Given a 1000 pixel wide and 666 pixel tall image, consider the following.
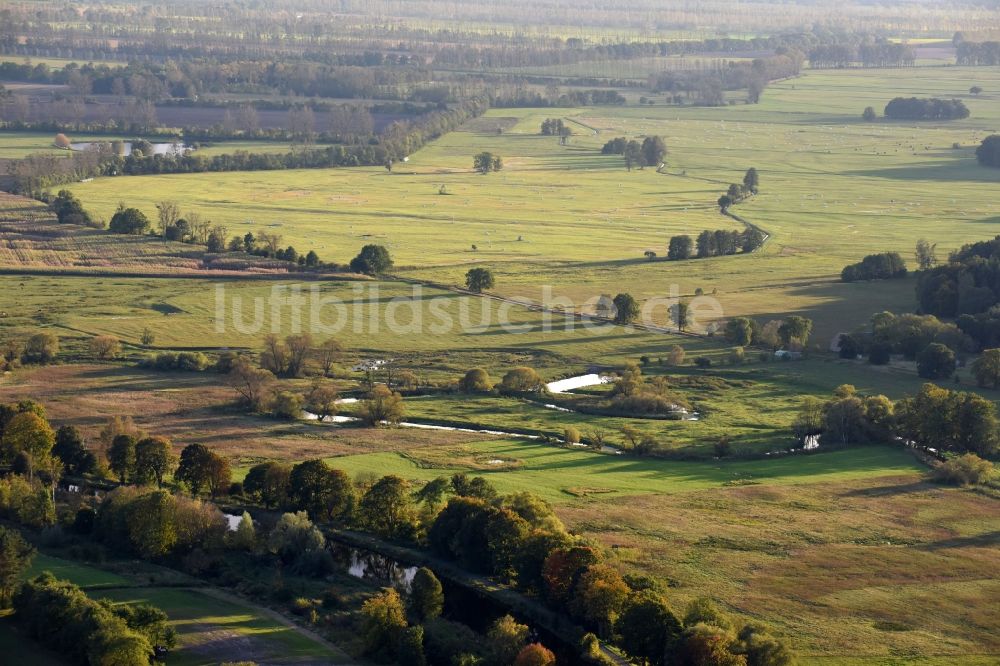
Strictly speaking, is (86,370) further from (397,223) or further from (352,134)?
(352,134)

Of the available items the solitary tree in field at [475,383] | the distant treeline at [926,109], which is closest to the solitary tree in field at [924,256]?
the solitary tree in field at [475,383]

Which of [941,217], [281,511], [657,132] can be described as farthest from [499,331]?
[657,132]

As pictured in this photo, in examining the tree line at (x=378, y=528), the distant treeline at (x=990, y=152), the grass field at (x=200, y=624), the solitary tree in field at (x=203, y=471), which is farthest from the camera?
the distant treeline at (x=990, y=152)

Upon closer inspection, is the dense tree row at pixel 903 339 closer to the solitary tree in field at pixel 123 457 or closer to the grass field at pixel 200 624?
the solitary tree in field at pixel 123 457

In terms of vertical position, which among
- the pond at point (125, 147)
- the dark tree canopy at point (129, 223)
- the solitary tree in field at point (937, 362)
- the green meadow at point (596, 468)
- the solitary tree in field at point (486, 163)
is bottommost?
the green meadow at point (596, 468)

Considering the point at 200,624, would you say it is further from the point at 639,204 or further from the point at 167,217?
the point at 639,204

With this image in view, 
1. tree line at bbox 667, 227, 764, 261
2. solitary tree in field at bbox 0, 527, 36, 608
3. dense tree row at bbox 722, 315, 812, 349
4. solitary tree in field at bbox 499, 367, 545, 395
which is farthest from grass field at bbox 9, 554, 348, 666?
tree line at bbox 667, 227, 764, 261
